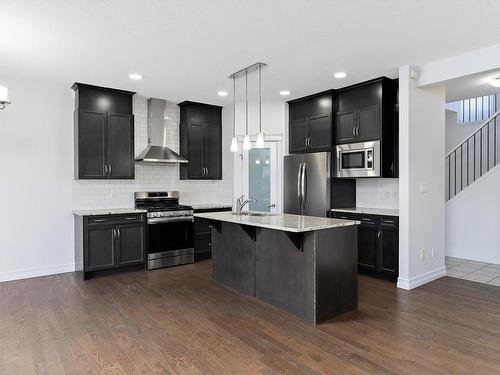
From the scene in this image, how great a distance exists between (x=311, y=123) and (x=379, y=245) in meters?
2.22

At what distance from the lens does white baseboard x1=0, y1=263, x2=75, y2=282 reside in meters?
4.78

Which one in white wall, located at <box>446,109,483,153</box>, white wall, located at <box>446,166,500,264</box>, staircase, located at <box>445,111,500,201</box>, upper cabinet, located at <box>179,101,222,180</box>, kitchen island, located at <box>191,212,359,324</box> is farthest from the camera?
white wall, located at <box>446,109,483,153</box>

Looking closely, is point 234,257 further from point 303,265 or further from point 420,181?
point 420,181

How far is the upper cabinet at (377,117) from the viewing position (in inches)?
185

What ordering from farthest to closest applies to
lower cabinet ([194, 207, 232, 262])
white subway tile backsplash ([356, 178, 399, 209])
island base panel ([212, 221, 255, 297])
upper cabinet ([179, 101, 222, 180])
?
upper cabinet ([179, 101, 222, 180]) → lower cabinet ([194, 207, 232, 262]) → white subway tile backsplash ([356, 178, 399, 209]) → island base panel ([212, 221, 255, 297])

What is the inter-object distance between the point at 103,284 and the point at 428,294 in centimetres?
408

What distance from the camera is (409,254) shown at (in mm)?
4262

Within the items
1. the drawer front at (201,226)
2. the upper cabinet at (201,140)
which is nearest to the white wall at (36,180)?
the upper cabinet at (201,140)

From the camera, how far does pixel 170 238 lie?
18.2 ft

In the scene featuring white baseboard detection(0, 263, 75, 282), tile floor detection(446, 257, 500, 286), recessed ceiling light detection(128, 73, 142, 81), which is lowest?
tile floor detection(446, 257, 500, 286)

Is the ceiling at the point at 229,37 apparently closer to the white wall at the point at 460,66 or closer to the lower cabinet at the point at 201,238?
the white wall at the point at 460,66

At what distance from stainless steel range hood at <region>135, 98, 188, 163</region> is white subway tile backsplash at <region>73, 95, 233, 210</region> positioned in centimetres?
12

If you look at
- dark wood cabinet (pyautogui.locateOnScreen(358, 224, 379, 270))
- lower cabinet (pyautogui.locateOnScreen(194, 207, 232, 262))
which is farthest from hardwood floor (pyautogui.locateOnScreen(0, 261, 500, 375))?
lower cabinet (pyautogui.locateOnScreen(194, 207, 232, 262))

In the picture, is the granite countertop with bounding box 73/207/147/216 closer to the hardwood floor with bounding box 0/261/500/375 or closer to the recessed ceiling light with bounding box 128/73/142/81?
the hardwood floor with bounding box 0/261/500/375
